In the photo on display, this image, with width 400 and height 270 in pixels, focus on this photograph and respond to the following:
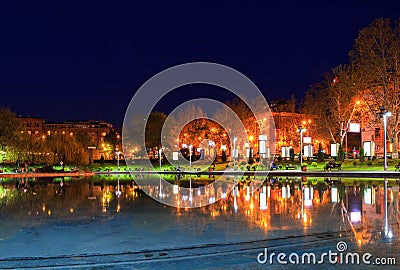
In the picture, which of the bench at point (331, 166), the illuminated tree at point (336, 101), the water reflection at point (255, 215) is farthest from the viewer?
the illuminated tree at point (336, 101)

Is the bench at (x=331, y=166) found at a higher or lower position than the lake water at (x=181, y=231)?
higher

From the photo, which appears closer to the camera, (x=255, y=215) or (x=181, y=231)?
(x=181, y=231)

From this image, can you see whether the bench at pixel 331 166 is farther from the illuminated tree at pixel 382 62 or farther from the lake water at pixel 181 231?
the lake water at pixel 181 231

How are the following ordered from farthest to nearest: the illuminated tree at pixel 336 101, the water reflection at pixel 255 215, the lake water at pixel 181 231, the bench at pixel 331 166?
the illuminated tree at pixel 336 101, the bench at pixel 331 166, the water reflection at pixel 255 215, the lake water at pixel 181 231

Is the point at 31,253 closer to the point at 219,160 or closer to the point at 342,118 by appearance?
the point at 342,118

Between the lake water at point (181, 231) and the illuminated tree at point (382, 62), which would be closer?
the lake water at point (181, 231)

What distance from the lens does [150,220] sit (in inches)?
456

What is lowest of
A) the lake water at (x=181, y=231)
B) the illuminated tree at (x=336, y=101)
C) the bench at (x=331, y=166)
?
the lake water at (x=181, y=231)

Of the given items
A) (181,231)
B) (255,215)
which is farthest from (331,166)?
(181,231)

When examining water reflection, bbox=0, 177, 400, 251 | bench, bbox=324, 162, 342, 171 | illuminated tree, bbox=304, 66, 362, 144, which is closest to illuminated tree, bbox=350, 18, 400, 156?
illuminated tree, bbox=304, 66, 362, 144

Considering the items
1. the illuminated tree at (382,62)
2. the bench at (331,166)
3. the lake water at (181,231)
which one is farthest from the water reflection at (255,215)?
the illuminated tree at (382,62)

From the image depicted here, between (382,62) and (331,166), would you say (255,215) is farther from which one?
(382,62)

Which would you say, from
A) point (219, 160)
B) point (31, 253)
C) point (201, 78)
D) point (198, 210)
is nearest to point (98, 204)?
point (198, 210)

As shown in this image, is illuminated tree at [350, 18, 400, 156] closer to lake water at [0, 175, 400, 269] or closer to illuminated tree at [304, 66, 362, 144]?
illuminated tree at [304, 66, 362, 144]
